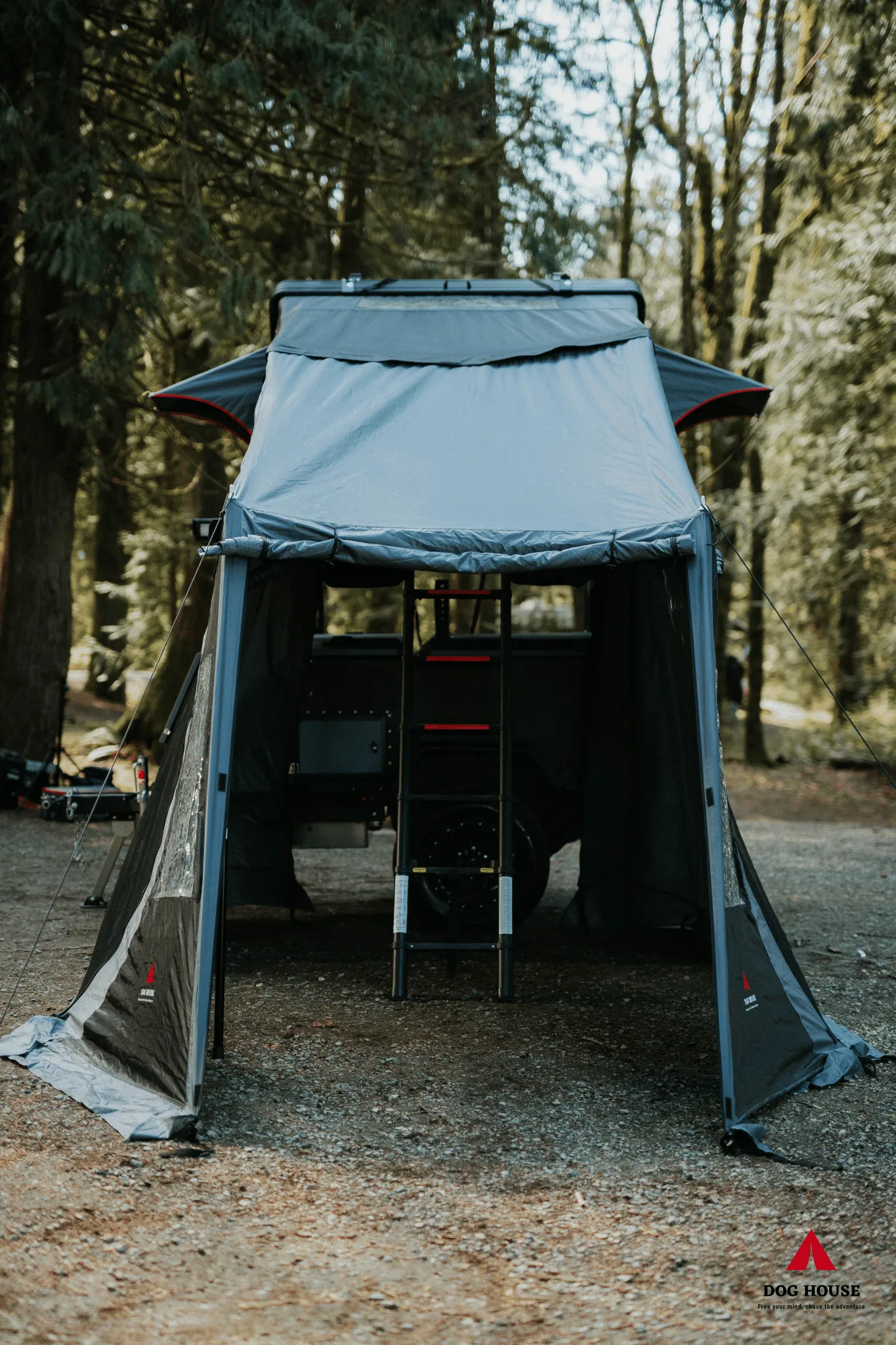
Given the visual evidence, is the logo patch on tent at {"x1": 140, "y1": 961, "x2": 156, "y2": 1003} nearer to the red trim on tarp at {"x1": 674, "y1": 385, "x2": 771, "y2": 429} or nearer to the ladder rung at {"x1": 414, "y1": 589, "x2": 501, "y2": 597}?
the ladder rung at {"x1": 414, "y1": 589, "x2": 501, "y2": 597}

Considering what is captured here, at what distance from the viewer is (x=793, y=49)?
58.4 ft

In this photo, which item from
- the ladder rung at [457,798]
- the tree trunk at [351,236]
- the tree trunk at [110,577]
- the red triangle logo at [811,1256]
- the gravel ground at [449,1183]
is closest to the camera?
the gravel ground at [449,1183]

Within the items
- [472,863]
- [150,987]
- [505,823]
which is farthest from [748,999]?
[472,863]

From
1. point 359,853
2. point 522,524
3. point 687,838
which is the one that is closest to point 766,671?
point 359,853

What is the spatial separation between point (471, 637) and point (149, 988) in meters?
3.17

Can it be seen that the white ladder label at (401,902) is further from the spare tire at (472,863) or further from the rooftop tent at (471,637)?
the spare tire at (472,863)

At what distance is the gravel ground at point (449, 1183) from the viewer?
306 centimetres

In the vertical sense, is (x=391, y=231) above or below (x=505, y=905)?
above

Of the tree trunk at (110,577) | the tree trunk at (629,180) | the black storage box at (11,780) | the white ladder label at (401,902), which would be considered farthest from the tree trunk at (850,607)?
the tree trunk at (110,577)

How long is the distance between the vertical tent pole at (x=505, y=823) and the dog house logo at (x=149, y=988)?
167 centimetres

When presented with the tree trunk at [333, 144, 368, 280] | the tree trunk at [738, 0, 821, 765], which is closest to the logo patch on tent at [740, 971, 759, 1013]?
the tree trunk at [333, 144, 368, 280]

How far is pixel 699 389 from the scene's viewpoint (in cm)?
680

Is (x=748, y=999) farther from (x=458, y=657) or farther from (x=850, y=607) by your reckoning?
(x=850, y=607)

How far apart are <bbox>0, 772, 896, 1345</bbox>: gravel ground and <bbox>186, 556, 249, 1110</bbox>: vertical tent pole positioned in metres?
0.37
